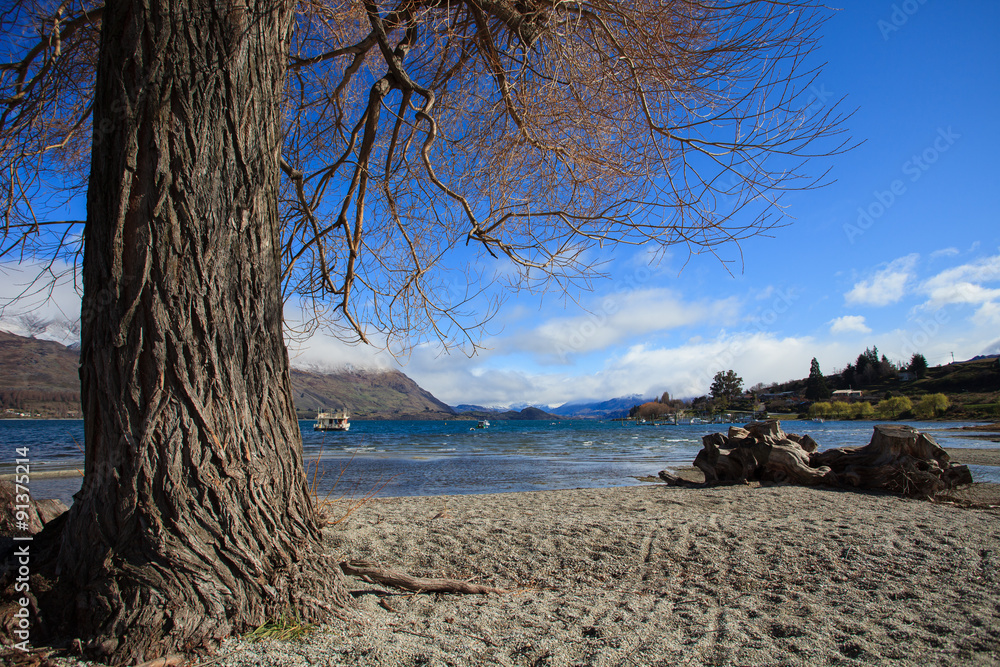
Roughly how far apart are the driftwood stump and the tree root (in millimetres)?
6486

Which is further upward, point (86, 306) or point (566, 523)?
point (86, 306)

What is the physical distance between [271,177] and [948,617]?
379 centimetres

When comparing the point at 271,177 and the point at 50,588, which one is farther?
the point at 271,177

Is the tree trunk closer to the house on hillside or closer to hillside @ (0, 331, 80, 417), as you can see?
hillside @ (0, 331, 80, 417)

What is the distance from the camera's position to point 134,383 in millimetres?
1907

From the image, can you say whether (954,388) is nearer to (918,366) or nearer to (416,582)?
(918,366)

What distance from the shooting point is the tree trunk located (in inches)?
73.4

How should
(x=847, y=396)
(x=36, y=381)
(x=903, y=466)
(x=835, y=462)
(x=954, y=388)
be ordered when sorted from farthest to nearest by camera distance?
(x=36, y=381) < (x=847, y=396) < (x=954, y=388) < (x=835, y=462) < (x=903, y=466)

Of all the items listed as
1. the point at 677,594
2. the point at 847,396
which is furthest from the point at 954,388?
the point at 677,594

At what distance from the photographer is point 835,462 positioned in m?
7.54

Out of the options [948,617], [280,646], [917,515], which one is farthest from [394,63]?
[917,515]

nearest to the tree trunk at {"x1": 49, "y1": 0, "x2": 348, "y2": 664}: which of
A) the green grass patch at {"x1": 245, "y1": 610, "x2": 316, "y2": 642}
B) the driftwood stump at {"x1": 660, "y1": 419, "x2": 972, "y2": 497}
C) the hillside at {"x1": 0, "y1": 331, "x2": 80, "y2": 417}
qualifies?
the green grass patch at {"x1": 245, "y1": 610, "x2": 316, "y2": 642}

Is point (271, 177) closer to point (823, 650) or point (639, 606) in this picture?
point (639, 606)

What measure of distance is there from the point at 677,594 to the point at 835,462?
636cm
